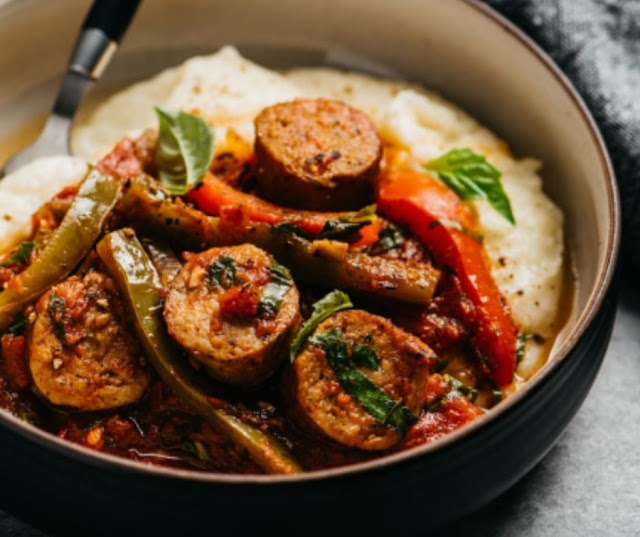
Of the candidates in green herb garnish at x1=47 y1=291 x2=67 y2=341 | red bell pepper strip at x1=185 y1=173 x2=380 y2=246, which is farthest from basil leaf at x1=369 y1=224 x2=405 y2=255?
green herb garnish at x1=47 y1=291 x2=67 y2=341

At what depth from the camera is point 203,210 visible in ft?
14.8

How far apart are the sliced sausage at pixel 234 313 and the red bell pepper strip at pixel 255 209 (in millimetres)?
420

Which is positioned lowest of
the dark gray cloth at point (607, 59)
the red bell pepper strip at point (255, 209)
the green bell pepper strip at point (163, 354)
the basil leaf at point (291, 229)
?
the green bell pepper strip at point (163, 354)

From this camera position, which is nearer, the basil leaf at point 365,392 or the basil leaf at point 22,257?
the basil leaf at point 365,392

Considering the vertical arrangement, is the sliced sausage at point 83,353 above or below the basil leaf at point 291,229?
below

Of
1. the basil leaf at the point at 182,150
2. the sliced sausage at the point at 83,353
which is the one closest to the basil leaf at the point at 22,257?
the sliced sausage at the point at 83,353

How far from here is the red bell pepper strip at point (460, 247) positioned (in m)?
4.33

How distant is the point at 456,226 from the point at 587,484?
1.36 m

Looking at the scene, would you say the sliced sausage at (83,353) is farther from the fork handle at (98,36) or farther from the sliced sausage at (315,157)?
the fork handle at (98,36)

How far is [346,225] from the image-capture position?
165 inches

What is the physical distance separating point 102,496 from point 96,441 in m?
0.46

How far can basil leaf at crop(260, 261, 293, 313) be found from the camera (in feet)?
12.1

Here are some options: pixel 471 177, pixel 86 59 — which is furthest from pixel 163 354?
pixel 86 59

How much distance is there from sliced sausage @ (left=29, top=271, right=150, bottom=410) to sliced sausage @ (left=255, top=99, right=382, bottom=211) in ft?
3.49
